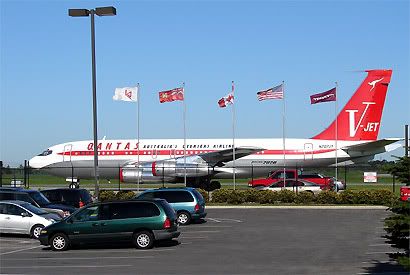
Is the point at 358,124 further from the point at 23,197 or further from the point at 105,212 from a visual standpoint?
the point at 105,212

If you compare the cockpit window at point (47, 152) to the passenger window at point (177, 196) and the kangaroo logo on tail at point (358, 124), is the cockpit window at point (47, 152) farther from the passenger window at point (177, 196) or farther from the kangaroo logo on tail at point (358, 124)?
the passenger window at point (177, 196)

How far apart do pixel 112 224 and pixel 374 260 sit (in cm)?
707

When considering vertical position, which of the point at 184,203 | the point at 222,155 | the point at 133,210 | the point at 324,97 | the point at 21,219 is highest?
the point at 324,97

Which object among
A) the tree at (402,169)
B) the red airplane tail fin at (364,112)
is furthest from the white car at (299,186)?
the tree at (402,169)

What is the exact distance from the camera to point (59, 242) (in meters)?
18.4

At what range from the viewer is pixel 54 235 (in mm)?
18484

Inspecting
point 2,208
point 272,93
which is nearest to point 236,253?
point 2,208

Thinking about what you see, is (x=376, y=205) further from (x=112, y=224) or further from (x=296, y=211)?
(x=112, y=224)

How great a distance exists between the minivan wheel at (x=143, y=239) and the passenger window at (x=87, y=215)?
4.17 feet

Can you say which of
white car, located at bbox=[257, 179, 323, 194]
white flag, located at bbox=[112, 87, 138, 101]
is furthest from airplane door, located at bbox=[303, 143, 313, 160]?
white flag, located at bbox=[112, 87, 138, 101]

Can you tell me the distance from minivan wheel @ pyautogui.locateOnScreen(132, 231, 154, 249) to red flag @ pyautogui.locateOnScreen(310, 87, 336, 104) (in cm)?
2413

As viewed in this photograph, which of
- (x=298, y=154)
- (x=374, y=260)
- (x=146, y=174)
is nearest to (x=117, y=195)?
(x=146, y=174)

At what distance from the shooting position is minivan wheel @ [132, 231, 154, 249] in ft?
59.7

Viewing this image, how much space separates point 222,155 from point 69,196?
2099 cm
